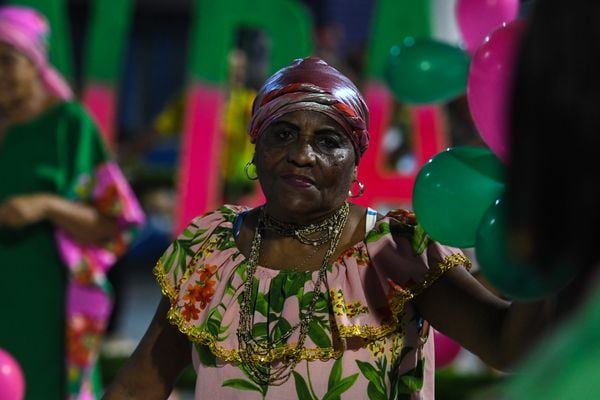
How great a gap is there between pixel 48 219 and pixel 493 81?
2250 millimetres

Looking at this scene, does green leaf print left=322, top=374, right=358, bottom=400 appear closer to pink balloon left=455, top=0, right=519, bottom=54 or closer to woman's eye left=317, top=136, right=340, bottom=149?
woman's eye left=317, top=136, right=340, bottom=149

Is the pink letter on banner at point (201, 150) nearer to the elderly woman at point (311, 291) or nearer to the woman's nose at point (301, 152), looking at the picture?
the elderly woman at point (311, 291)

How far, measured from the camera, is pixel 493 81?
83.0 inches

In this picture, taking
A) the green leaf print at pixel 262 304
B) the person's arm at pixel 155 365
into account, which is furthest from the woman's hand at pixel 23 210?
the green leaf print at pixel 262 304

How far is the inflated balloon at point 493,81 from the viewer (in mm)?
2072

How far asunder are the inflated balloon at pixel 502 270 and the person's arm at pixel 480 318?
113 mm

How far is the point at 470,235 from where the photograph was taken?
2.21m

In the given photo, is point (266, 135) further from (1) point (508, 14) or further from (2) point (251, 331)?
(1) point (508, 14)

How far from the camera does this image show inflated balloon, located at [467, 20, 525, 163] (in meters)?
2.07

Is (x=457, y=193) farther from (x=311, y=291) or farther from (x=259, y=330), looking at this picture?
(x=259, y=330)

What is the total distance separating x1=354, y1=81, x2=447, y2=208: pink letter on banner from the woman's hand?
2.31 m

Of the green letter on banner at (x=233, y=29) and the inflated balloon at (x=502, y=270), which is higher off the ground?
the inflated balloon at (x=502, y=270)

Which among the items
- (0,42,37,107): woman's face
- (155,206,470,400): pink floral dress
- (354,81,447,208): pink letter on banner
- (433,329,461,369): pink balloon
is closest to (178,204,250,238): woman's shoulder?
(155,206,470,400): pink floral dress

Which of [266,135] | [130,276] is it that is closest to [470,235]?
[266,135]
